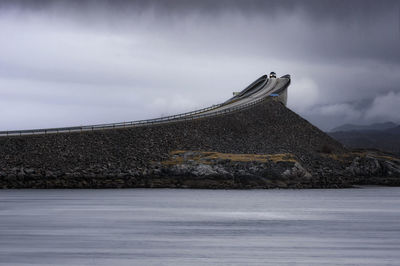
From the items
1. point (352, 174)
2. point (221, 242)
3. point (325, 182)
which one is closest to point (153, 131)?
point (325, 182)

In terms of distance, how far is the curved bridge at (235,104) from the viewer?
106750 millimetres

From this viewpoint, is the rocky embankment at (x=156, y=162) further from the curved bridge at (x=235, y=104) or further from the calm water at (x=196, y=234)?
the calm water at (x=196, y=234)

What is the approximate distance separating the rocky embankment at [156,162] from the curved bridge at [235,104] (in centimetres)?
281

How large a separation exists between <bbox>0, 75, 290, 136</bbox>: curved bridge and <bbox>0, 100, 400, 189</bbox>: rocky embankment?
2808 millimetres

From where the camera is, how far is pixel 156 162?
334ft

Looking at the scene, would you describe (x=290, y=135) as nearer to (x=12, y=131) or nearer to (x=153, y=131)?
(x=153, y=131)

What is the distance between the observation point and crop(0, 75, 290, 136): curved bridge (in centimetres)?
10675

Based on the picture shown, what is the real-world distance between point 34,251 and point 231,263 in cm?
1054

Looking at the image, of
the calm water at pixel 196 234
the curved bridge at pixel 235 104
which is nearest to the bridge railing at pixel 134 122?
the curved bridge at pixel 235 104

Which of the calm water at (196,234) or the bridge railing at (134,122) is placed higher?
the bridge railing at (134,122)

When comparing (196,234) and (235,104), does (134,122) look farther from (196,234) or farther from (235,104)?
(196,234)

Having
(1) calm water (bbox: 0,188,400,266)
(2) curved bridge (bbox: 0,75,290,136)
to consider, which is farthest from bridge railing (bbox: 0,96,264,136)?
(1) calm water (bbox: 0,188,400,266)

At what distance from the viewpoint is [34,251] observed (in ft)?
108

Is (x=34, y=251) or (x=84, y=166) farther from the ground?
(x=84, y=166)
